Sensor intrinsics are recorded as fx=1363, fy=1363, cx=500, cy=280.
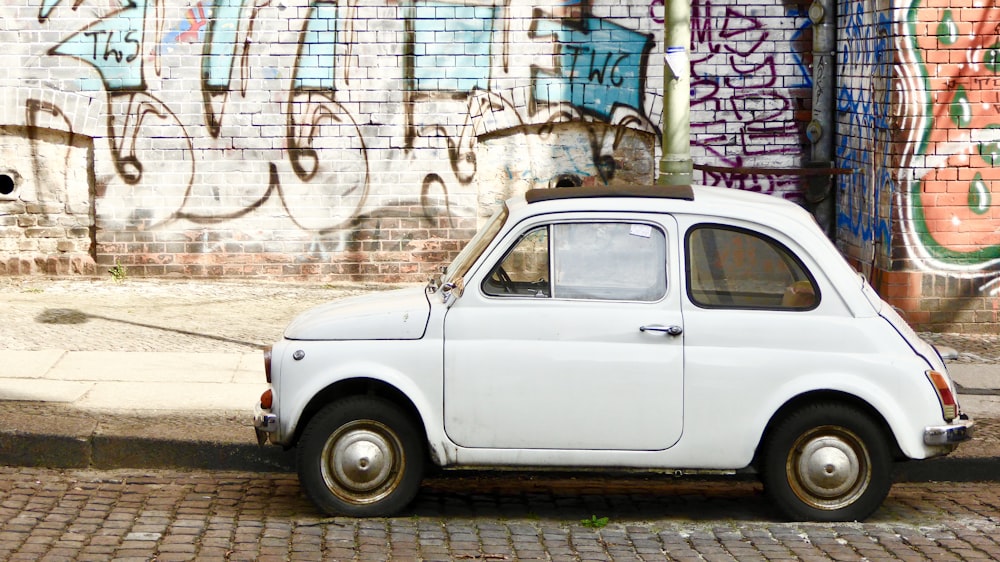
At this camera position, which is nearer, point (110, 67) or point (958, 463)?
point (958, 463)

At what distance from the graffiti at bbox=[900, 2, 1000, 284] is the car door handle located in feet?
16.3

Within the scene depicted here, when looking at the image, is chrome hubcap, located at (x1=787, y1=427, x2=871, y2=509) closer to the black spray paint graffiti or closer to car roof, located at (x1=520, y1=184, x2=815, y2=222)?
car roof, located at (x1=520, y1=184, x2=815, y2=222)

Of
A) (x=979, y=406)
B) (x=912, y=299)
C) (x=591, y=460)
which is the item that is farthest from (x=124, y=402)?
(x=912, y=299)

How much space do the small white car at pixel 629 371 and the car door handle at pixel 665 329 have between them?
0.01m

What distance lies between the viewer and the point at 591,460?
6125 mm

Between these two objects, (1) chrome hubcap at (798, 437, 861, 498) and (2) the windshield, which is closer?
(1) chrome hubcap at (798, 437, 861, 498)

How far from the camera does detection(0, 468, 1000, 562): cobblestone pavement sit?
5801 millimetres

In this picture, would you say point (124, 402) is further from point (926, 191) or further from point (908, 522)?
point (926, 191)

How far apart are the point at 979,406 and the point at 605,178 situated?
15.2 ft

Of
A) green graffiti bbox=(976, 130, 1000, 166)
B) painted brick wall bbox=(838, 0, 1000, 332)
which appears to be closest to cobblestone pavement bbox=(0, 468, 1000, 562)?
painted brick wall bbox=(838, 0, 1000, 332)

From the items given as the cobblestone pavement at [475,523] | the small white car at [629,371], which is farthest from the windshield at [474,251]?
the cobblestone pavement at [475,523]

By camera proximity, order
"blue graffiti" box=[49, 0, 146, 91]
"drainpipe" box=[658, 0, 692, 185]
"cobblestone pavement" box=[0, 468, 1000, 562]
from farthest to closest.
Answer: "blue graffiti" box=[49, 0, 146, 91], "drainpipe" box=[658, 0, 692, 185], "cobblestone pavement" box=[0, 468, 1000, 562]

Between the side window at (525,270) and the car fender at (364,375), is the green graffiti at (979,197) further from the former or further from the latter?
the car fender at (364,375)

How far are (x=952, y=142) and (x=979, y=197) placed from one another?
0.48 meters
